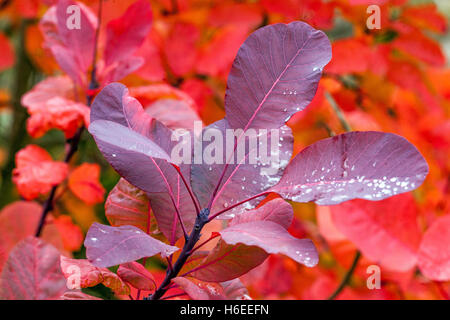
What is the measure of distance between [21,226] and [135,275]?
28 cm

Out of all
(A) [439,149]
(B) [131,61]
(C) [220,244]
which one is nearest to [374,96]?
(A) [439,149]

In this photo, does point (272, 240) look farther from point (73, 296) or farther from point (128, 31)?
point (128, 31)

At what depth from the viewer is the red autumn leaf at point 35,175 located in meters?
0.50

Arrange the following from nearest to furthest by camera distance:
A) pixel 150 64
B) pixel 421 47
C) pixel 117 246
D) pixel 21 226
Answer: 1. pixel 117 246
2. pixel 21 226
3. pixel 150 64
4. pixel 421 47

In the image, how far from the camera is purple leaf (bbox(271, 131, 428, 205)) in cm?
30

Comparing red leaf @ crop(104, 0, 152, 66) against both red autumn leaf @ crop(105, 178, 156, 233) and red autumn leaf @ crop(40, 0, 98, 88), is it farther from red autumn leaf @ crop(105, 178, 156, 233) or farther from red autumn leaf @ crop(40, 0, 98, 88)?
red autumn leaf @ crop(105, 178, 156, 233)

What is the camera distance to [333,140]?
1.07 feet

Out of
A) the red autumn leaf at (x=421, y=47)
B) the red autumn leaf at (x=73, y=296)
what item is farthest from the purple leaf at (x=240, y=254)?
the red autumn leaf at (x=421, y=47)

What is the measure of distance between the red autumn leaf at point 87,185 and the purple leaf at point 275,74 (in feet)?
1.06

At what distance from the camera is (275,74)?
34 centimetres

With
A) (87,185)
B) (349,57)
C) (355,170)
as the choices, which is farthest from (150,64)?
(355,170)

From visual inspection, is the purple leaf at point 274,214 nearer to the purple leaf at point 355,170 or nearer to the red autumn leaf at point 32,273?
the purple leaf at point 355,170
